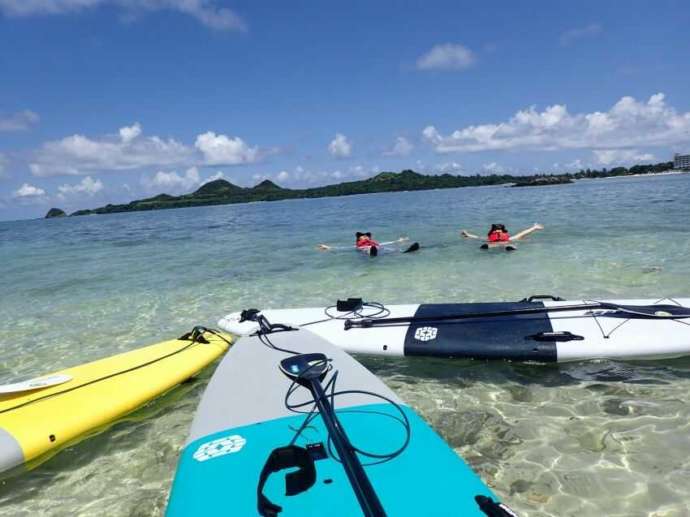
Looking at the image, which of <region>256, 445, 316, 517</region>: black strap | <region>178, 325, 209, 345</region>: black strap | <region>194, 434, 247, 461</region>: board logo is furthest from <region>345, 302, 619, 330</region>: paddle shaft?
<region>256, 445, 316, 517</region>: black strap

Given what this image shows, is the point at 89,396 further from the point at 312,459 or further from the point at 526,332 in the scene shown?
the point at 526,332

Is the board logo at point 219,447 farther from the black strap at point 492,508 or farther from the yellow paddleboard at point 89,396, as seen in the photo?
the yellow paddleboard at point 89,396

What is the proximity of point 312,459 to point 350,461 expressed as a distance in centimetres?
30

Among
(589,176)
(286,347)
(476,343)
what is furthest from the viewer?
(589,176)

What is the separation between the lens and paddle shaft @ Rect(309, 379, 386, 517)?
91.9 inches

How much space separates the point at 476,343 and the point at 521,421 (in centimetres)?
132

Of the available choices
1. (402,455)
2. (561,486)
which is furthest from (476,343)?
(402,455)

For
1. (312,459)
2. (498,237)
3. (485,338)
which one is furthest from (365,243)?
(312,459)

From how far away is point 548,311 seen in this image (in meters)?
6.11

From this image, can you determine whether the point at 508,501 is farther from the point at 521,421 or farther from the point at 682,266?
the point at 682,266

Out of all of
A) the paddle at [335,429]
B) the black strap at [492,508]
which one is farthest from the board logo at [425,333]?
the black strap at [492,508]

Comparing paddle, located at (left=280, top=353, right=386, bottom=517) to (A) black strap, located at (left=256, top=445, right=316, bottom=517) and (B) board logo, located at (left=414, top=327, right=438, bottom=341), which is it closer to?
(A) black strap, located at (left=256, top=445, right=316, bottom=517)

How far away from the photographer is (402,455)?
3.01 metres

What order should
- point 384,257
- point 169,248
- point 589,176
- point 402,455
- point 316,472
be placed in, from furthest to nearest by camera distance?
point 589,176 → point 169,248 → point 384,257 → point 402,455 → point 316,472
